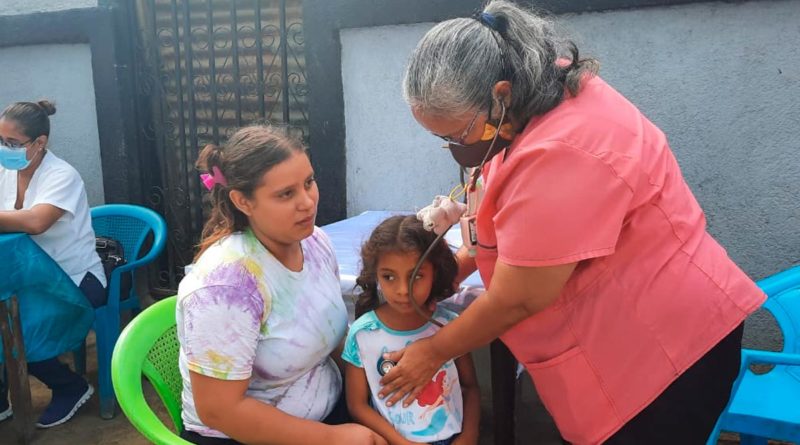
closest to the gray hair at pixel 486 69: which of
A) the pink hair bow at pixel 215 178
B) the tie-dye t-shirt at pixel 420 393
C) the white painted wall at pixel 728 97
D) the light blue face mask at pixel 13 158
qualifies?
the pink hair bow at pixel 215 178

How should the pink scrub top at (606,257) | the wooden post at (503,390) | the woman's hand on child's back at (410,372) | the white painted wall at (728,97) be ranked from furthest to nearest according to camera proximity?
the white painted wall at (728,97), the wooden post at (503,390), the woman's hand on child's back at (410,372), the pink scrub top at (606,257)

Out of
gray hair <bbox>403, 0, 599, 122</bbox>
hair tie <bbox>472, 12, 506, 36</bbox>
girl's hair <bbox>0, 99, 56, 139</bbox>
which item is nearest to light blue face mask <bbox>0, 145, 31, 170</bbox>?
girl's hair <bbox>0, 99, 56, 139</bbox>

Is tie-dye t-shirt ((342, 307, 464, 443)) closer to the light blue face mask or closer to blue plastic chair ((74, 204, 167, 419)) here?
blue plastic chair ((74, 204, 167, 419))

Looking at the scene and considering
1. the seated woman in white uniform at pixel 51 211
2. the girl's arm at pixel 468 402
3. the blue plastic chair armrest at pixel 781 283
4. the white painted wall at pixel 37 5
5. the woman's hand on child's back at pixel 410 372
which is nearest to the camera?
the woman's hand on child's back at pixel 410 372

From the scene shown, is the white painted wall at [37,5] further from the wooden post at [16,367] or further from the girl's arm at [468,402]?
the girl's arm at [468,402]

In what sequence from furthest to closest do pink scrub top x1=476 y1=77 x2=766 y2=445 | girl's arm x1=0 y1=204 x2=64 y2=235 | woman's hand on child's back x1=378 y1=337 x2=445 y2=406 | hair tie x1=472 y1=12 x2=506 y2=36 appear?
girl's arm x1=0 y1=204 x2=64 y2=235
woman's hand on child's back x1=378 y1=337 x2=445 y2=406
hair tie x1=472 y1=12 x2=506 y2=36
pink scrub top x1=476 y1=77 x2=766 y2=445

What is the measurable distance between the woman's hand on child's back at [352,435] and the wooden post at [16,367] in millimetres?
2029

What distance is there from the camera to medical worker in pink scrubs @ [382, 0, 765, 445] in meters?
1.27

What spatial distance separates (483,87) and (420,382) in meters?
0.77

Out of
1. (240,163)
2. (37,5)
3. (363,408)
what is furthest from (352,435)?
(37,5)

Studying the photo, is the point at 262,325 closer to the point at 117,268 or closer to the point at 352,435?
the point at 352,435

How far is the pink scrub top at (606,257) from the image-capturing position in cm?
126

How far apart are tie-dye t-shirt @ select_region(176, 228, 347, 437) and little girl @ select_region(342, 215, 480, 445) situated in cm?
8

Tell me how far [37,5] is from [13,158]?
74.5 inches
